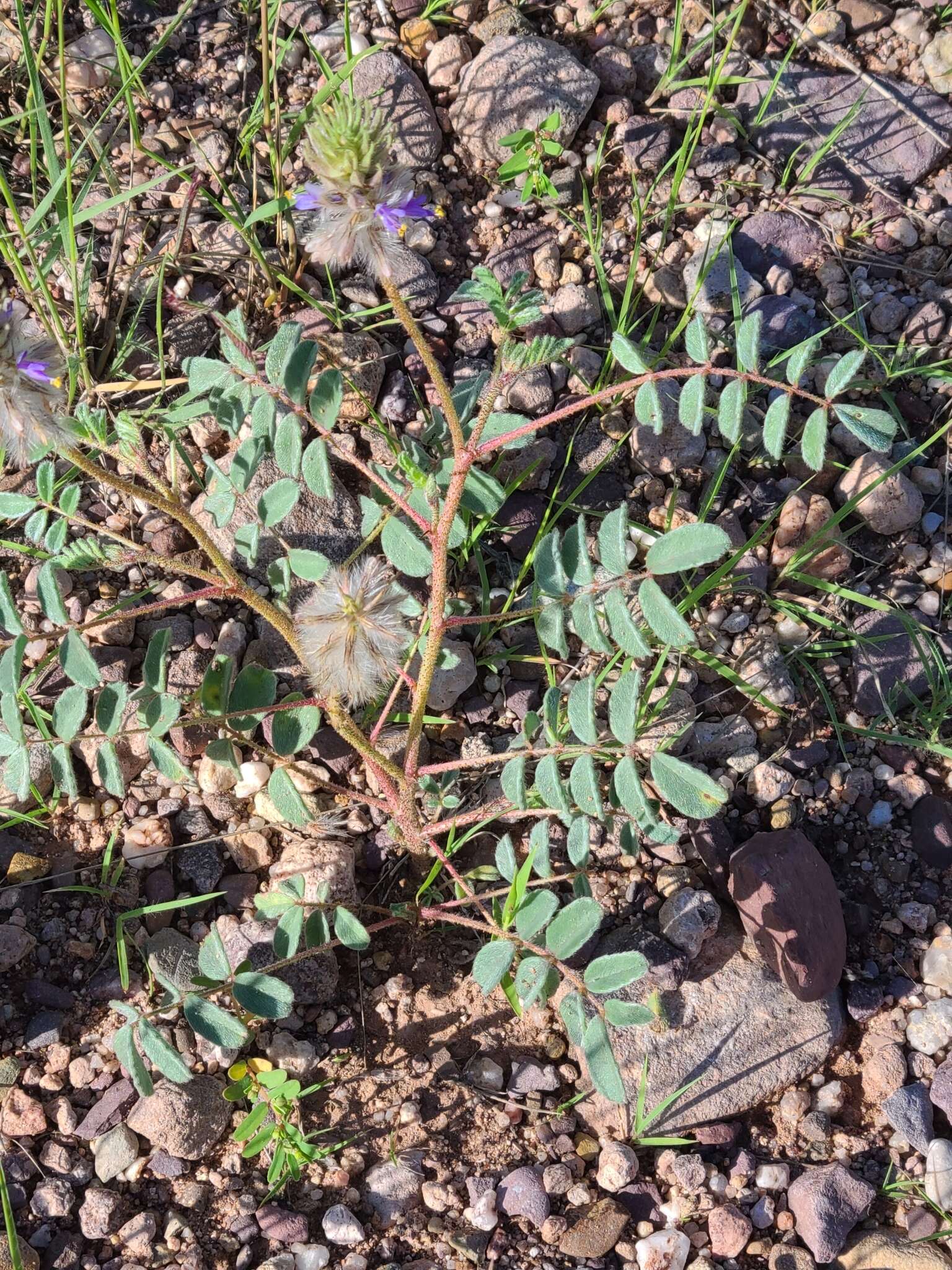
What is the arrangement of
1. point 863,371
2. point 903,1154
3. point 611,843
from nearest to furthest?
point 903,1154 < point 611,843 < point 863,371

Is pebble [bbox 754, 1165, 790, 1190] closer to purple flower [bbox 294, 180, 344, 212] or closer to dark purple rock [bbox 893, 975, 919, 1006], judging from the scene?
dark purple rock [bbox 893, 975, 919, 1006]

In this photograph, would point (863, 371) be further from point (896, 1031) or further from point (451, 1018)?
point (451, 1018)

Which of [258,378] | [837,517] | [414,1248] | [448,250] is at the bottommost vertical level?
[414,1248]

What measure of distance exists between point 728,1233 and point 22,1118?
62.5 inches

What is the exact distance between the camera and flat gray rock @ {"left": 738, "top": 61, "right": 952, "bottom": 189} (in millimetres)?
3426

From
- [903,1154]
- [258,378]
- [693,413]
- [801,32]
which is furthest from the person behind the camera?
[801,32]

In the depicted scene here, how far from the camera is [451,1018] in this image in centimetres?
264

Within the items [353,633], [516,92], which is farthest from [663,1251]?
→ [516,92]

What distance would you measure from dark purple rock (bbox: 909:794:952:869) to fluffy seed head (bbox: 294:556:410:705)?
1491 millimetres

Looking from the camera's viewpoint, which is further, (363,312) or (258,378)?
(363,312)

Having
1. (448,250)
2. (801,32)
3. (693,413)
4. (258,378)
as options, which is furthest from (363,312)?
(801,32)

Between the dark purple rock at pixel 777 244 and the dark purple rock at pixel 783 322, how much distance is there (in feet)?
0.45

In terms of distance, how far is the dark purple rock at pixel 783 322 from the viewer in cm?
319

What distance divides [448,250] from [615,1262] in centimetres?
271
